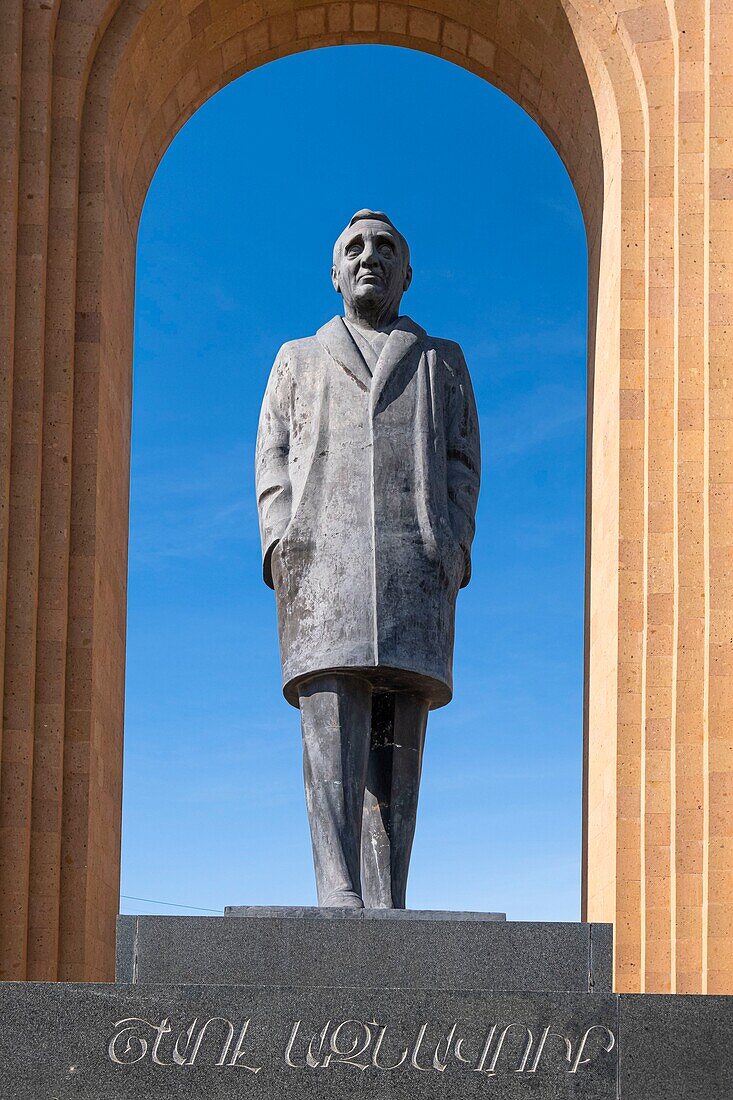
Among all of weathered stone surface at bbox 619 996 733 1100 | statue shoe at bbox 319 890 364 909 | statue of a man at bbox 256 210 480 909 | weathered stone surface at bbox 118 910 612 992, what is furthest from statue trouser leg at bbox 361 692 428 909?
weathered stone surface at bbox 619 996 733 1100

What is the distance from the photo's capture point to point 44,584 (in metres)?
12.0

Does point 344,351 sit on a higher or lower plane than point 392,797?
higher

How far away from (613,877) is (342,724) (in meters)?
3.68

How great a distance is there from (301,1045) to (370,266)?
12.6 feet

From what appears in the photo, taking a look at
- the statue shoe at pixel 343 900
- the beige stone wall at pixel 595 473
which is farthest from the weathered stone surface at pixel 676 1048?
the beige stone wall at pixel 595 473

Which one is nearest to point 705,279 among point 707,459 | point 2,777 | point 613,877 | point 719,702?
point 707,459

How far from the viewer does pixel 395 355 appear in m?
9.18

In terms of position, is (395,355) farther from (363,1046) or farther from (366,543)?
(363,1046)

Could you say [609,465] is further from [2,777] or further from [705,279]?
[2,777]

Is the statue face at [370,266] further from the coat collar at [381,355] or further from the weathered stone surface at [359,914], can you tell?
the weathered stone surface at [359,914]

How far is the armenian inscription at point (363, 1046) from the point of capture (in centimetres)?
742

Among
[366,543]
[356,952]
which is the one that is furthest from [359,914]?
[366,543]


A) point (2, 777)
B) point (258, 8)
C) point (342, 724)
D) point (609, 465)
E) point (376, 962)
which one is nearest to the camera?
point (376, 962)

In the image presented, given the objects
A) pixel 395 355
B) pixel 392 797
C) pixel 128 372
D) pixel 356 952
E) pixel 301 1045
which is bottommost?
pixel 301 1045
